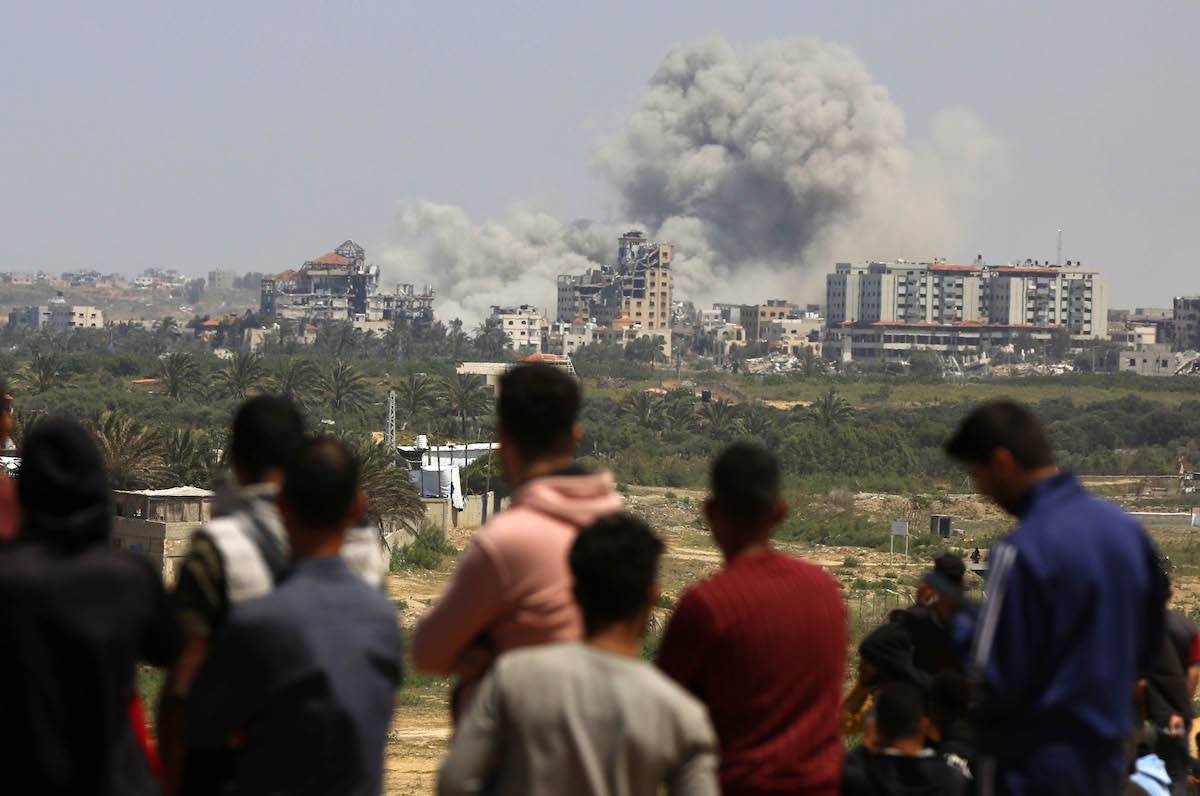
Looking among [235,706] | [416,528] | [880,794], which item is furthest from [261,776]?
[416,528]

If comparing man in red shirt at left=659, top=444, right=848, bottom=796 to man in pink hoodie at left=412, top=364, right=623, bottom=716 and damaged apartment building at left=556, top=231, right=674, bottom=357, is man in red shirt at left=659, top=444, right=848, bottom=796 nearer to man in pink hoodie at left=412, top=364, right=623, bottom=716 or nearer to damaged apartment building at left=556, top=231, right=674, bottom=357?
man in pink hoodie at left=412, top=364, right=623, bottom=716

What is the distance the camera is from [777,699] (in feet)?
14.7

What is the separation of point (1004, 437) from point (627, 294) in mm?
145861

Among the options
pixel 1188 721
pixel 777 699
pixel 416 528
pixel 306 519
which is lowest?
pixel 416 528

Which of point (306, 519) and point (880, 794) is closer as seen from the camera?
point (306, 519)

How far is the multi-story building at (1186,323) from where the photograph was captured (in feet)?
447

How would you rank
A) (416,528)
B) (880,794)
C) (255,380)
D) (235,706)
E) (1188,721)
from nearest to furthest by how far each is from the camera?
(235,706), (880,794), (1188,721), (416,528), (255,380)

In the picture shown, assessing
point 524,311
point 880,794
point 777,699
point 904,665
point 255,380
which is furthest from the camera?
point 524,311

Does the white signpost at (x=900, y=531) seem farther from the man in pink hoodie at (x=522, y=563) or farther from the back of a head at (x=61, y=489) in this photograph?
the back of a head at (x=61, y=489)

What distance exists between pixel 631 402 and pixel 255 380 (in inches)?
541

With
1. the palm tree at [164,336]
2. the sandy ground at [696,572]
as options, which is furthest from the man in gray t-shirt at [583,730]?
the palm tree at [164,336]

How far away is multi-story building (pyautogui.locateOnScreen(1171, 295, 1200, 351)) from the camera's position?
5359 inches

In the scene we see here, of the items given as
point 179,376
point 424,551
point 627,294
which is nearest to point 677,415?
point 179,376

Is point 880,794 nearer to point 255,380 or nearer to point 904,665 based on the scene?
point 904,665
